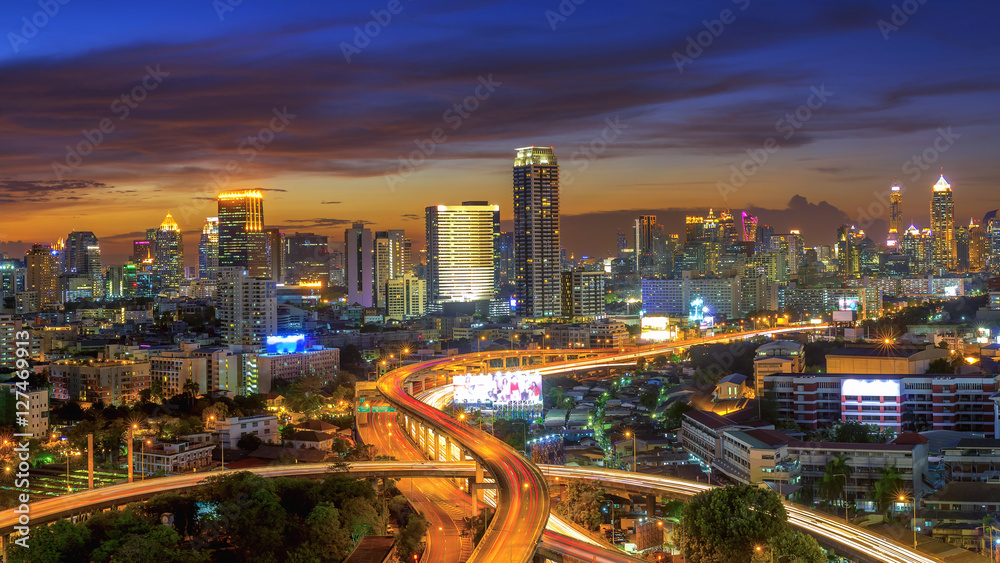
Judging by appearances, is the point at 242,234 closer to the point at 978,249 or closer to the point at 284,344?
the point at 284,344

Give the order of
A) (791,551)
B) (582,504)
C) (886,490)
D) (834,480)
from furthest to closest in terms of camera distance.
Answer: (834,480)
(886,490)
(582,504)
(791,551)

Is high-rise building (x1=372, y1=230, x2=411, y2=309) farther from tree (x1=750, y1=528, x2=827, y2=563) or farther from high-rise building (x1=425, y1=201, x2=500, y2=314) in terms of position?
tree (x1=750, y1=528, x2=827, y2=563)

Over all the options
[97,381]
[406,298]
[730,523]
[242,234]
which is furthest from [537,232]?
[730,523]

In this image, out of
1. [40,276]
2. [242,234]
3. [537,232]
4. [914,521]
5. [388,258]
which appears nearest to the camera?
[914,521]

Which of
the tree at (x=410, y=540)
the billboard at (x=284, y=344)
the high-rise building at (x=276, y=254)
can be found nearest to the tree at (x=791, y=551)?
the tree at (x=410, y=540)

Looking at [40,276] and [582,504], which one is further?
[40,276]

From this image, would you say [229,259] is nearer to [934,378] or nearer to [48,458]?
Result: [48,458]

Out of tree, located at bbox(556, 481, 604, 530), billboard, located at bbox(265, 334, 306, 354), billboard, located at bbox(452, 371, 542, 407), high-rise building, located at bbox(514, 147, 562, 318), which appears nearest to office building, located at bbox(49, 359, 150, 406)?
billboard, located at bbox(265, 334, 306, 354)
